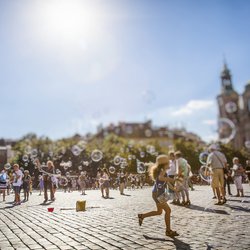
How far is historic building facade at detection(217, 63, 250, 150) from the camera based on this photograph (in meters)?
79.8

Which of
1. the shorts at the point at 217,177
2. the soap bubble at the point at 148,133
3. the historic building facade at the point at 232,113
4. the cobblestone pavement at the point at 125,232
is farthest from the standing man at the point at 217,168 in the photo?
the soap bubble at the point at 148,133

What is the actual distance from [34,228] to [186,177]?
21.3 feet

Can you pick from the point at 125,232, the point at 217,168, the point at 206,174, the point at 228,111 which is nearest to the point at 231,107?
the point at 228,111

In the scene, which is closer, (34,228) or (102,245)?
(102,245)

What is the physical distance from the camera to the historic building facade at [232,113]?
262 ft

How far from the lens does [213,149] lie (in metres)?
11.9

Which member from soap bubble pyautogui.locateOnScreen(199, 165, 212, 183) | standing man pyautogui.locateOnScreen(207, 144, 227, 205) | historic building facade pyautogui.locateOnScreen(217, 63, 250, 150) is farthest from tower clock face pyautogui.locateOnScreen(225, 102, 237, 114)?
standing man pyautogui.locateOnScreen(207, 144, 227, 205)

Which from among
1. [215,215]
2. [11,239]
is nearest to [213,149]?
[215,215]

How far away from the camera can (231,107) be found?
269ft

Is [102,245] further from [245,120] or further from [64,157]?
[245,120]

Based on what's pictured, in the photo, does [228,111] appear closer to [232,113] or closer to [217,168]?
[232,113]

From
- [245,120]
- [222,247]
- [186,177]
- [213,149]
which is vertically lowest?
[222,247]

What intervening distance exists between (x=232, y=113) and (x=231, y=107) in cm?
316

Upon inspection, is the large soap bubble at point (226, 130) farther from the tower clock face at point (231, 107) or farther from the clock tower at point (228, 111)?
the tower clock face at point (231, 107)
